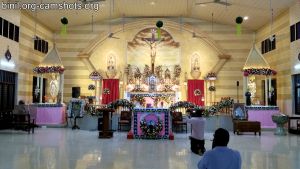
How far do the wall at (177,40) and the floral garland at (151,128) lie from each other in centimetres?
830

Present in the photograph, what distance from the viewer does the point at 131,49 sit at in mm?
18438

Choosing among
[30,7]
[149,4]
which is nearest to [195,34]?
[149,4]

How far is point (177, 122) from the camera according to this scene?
40.9ft

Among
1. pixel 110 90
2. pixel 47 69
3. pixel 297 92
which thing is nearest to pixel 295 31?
pixel 297 92

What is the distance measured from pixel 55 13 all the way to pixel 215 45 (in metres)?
8.64

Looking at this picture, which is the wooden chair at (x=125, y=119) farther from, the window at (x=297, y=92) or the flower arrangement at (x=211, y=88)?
the window at (x=297, y=92)

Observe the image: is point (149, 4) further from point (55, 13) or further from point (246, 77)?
point (246, 77)

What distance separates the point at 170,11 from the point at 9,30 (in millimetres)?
8117

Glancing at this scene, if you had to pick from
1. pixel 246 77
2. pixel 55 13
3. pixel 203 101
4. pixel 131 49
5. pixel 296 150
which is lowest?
pixel 296 150

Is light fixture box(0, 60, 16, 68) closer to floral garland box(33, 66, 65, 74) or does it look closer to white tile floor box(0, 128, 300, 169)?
floral garland box(33, 66, 65, 74)

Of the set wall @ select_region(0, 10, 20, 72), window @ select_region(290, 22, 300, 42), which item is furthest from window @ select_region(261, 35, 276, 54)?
wall @ select_region(0, 10, 20, 72)

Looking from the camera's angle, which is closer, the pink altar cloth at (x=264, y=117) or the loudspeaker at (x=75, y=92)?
the pink altar cloth at (x=264, y=117)

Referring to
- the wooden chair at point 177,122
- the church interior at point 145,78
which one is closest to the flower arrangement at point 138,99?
the church interior at point 145,78

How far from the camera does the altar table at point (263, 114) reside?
548 inches
